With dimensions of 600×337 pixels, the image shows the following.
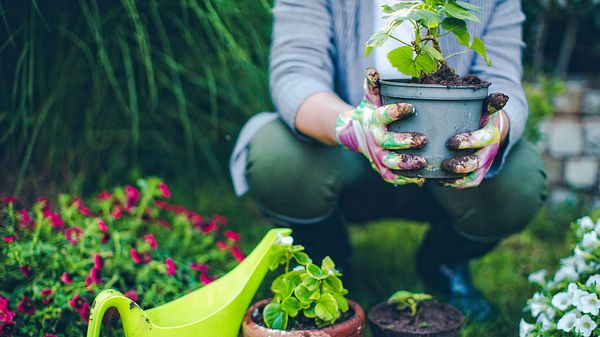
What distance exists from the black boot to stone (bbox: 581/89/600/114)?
3.75 feet

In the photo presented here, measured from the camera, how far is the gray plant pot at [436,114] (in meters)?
0.94

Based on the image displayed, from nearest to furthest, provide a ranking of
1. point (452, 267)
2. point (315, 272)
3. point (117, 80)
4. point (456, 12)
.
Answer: point (456, 12) < point (315, 272) < point (452, 267) < point (117, 80)

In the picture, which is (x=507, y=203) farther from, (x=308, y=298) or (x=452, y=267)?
(x=308, y=298)

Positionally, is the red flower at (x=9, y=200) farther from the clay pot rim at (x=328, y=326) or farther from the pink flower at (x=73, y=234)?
the clay pot rim at (x=328, y=326)

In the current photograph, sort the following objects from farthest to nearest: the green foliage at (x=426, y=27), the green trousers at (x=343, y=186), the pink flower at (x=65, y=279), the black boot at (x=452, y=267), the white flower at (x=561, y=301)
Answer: the black boot at (x=452, y=267)
the green trousers at (x=343, y=186)
the pink flower at (x=65, y=279)
the white flower at (x=561, y=301)
the green foliage at (x=426, y=27)

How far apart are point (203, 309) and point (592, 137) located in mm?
1808

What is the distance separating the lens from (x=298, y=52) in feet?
4.47

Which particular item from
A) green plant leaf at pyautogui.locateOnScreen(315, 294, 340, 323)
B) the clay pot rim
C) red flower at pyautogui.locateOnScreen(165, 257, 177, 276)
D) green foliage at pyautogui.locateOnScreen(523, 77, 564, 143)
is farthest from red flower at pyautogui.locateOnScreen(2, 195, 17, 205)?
green foliage at pyautogui.locateOnScreen(523, 77, 564, 143)

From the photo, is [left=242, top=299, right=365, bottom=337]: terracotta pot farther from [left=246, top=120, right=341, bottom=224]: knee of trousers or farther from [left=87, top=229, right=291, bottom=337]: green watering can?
[left=246, top=120, right=341, bottom=224]: knee of trousers

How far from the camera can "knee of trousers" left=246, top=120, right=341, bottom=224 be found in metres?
1.33

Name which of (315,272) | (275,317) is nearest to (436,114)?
(315,272)

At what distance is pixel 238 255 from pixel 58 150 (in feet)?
2.30

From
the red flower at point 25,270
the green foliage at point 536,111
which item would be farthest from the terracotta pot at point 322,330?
the green foliage at point 536,111

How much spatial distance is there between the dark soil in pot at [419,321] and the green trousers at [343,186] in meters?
0.23
